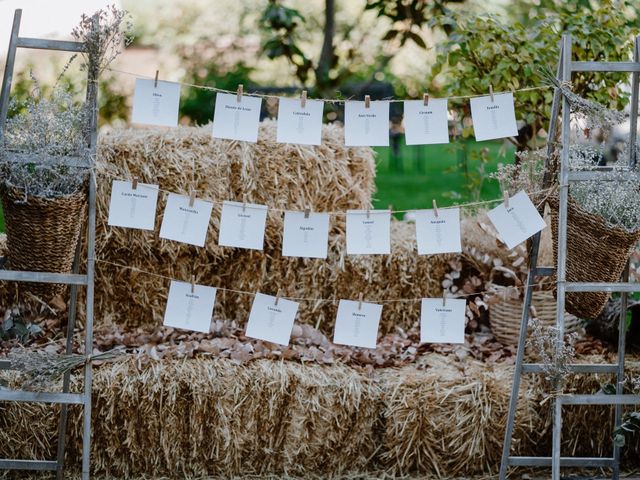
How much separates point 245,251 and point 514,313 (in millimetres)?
1292

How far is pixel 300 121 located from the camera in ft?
10.0

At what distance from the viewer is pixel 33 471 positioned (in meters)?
3.30

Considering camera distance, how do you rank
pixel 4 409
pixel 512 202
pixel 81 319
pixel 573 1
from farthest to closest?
pixel 573 1 → pixel 81 319 → pixel 4 409 → pixel 512 202

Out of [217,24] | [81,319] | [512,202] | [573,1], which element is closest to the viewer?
[512,202]

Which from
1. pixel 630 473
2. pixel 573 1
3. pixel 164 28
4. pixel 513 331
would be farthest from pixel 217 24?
pixel 630 473

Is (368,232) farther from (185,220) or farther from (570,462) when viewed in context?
(570,462)

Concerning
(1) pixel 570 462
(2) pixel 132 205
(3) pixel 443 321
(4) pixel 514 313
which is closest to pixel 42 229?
(2) pixel 132 205

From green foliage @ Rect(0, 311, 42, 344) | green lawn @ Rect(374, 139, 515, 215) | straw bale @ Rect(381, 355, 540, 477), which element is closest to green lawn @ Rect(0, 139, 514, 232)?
Answer: green lawn @ Rect(374, 139, 515, 215)

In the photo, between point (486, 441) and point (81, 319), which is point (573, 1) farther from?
point (81, 319)

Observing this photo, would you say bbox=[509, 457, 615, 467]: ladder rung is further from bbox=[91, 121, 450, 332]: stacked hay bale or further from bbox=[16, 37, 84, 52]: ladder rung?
bbox=[16, 37, 84, 52]: ladder rung

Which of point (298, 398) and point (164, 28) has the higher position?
point (164, 28)

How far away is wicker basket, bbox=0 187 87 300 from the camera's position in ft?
9.04

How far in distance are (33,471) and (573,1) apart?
349 cm

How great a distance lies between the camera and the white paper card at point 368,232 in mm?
3090
